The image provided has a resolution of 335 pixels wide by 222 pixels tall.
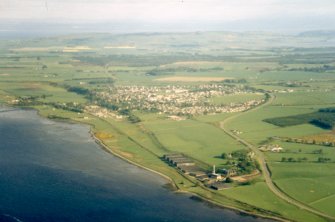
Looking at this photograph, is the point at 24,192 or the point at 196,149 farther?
the point at 196,149

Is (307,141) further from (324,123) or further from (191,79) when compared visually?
(191,79)

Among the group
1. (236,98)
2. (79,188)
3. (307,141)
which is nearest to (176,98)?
(236,98)

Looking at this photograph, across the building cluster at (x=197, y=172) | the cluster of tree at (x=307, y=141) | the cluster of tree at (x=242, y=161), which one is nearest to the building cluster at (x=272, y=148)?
the cluster of tree at (x=242, y=161)

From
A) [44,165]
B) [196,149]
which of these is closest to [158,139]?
[196,149]

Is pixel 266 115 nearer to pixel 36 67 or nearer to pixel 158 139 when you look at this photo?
pixel 158 139

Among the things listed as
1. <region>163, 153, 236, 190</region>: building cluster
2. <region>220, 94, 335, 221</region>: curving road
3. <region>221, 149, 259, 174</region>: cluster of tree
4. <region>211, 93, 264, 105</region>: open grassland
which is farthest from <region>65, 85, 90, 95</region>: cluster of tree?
<region>221, 149, 259, 174</region>: cluster of tree

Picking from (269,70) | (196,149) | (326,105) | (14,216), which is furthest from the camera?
(269,70)

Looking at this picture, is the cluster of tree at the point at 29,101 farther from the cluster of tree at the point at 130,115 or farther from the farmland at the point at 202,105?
the cluster of tree at the point at 130,115
